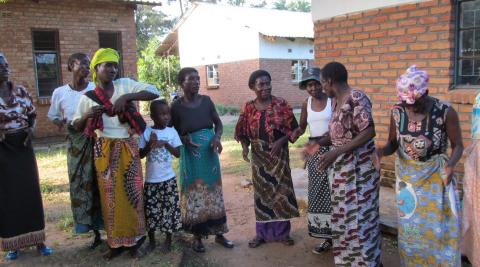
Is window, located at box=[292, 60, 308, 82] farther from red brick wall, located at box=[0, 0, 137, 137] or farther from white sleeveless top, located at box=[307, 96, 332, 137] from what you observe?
white sleeveless top, located at box=[307, 96, 332, 137]

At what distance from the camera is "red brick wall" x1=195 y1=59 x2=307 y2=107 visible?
762 inches

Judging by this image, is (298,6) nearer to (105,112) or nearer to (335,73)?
(335,73)

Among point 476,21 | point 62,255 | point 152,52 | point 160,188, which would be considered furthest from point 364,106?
point 152,52

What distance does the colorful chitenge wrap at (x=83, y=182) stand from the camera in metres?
3.69

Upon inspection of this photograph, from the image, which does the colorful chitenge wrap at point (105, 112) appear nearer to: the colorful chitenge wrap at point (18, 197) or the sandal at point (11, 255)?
the colorful chitenge wrap at point (18, 197)

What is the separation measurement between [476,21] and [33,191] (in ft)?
15.3

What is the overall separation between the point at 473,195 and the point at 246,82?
1705cm

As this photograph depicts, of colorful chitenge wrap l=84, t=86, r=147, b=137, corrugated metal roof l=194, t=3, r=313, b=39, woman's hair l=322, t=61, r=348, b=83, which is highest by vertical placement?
corrugated metal roof l=194, t=3, r=313, b=39

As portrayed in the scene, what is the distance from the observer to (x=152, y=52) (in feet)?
75.2

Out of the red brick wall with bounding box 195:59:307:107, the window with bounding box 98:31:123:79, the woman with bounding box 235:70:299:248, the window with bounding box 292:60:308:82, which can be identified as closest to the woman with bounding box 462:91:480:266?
the woman with bounding box 235:70:299:248

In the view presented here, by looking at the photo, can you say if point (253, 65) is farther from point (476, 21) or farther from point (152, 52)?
point (476, 21)

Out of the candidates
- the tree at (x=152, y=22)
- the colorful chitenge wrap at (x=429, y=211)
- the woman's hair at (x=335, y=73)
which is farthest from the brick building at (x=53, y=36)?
the tree at (x=152, y=22)

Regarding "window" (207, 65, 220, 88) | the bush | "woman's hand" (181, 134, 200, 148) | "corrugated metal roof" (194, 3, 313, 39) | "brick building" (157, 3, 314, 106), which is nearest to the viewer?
"woman's hand" (181, 134, 200, 148)

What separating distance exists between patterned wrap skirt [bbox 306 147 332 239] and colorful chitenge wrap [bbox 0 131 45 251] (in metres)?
2.54
